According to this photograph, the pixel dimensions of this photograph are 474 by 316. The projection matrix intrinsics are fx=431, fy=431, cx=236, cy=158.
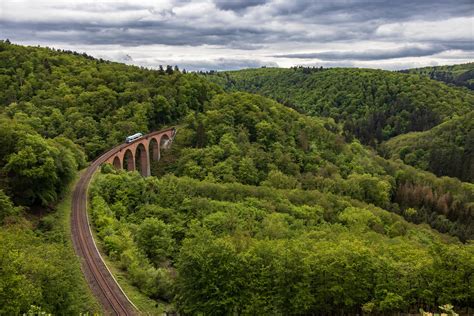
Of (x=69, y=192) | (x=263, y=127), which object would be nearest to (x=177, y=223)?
(x=69, y=192)

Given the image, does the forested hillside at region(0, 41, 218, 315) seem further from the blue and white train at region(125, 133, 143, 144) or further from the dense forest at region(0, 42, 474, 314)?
the blue and white train at region(125, 133, 143, 144)

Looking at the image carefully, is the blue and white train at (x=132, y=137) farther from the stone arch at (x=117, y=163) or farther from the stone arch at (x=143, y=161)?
the stone arch at (x=117, y=163)

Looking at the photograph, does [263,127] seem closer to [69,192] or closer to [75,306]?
[69,192]

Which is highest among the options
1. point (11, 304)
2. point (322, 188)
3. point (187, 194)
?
point (11, 304)

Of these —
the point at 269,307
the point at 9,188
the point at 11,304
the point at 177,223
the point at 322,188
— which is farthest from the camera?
the point at 322,188

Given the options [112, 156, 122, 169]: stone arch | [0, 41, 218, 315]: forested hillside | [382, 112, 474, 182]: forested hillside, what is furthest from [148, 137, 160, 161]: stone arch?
[382, 112, 474, 182]: forested hillside

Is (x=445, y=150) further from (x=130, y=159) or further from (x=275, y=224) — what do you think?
(x=275, y=224)

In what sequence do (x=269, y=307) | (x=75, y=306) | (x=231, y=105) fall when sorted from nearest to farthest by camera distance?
(x=75, y=306) → (x=269, y=307) → (x=231, y=105)

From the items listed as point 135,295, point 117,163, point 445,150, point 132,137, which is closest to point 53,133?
point 132,137
